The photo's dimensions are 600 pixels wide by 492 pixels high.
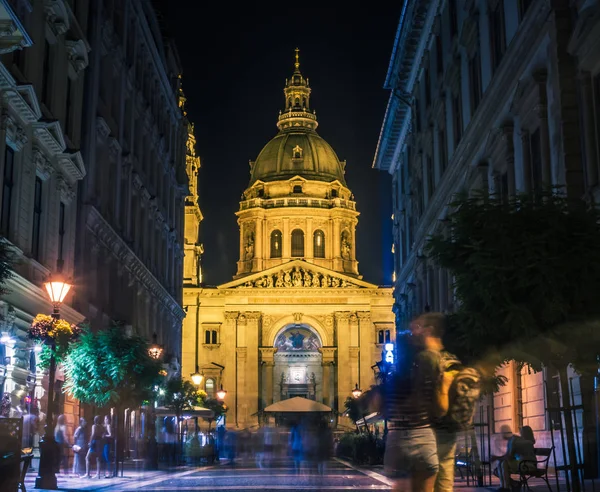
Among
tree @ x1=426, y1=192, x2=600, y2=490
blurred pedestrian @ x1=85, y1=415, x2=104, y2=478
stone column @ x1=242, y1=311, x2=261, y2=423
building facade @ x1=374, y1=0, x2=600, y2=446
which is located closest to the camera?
tree @ x1=426, y1=192, x2=600, y2=490

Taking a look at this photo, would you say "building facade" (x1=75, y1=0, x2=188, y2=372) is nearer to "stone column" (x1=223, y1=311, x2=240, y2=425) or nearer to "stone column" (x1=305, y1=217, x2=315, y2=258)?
"stone column" (x1=223, y1=311, x2=240, y2=425)

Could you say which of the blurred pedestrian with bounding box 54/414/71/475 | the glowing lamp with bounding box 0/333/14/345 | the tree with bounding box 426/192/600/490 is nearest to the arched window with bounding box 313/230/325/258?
the blurred pedestrian with bounding box 54/414/71/475

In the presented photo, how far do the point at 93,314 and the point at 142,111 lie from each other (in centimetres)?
1317

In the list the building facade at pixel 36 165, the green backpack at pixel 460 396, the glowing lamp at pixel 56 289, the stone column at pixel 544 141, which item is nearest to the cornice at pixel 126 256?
the building facade at pixel 36 165

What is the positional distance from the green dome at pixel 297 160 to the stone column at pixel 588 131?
101m

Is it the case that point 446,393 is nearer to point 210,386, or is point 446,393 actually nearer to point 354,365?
point 354,365

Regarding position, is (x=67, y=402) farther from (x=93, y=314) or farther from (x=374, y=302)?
(x=374, y=302)

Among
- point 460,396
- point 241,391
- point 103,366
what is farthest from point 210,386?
point 460,396

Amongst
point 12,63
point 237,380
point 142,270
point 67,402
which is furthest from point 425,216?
point 237,380

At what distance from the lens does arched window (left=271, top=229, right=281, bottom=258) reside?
11600 centimetres

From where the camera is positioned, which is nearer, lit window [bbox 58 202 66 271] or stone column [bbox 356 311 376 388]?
lit window [bbox 58 202 66 271]

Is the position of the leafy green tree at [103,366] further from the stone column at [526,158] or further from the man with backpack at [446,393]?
the man with backpack at [446,393]

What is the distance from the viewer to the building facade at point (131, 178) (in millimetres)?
35656

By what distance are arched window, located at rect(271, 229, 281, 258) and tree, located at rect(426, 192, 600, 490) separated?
10213 cm
